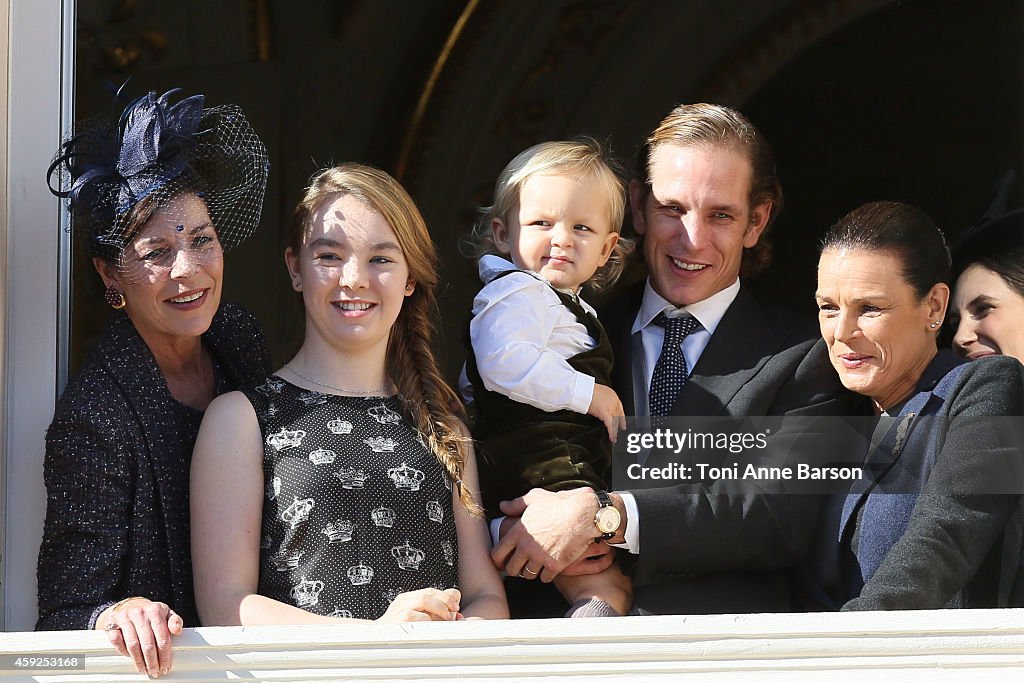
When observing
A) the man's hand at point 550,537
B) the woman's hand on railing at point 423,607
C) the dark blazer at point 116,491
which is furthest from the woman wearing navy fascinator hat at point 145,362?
the man's hand at point 550,537

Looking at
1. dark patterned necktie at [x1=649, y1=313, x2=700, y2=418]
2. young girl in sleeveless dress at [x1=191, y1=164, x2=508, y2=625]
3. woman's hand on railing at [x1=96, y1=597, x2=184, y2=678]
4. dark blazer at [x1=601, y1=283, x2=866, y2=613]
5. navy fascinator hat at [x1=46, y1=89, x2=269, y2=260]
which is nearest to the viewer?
woman's hand on railing at [x1=96, y1=597, x2=184, y2=678]

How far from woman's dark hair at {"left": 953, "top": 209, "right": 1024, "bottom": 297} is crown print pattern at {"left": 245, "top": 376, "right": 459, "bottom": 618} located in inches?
44.7

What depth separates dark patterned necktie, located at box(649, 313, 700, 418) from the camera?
9.25ft

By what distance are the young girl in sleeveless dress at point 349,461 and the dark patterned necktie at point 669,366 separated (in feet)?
1.36

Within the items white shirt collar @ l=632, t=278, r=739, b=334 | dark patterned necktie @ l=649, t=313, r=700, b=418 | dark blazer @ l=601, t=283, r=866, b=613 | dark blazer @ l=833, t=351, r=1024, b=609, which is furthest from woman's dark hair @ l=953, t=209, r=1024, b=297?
dark patterned necktie @ l=649, t=313, r=700, b=418

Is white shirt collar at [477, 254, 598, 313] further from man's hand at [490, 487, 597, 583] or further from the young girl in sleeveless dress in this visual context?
man's hand at [490, 487, 597, 583]

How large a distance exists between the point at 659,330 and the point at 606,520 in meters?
0.43

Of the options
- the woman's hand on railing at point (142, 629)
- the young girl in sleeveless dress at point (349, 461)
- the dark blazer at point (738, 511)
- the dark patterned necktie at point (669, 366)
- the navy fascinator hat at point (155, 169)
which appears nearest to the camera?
the woman's hand on railing at point (142, 629)

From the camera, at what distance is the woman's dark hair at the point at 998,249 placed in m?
2.83

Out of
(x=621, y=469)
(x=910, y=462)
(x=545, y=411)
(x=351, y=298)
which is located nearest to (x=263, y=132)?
(x=351, y=298)

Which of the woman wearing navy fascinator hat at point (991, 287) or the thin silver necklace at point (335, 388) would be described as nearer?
the thin silver necklace at point (335, 388)

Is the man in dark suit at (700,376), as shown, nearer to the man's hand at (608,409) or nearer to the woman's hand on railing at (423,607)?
the man's hand at (608,409)

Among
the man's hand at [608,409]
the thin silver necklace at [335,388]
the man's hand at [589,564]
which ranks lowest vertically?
the man's hand at [589,564]

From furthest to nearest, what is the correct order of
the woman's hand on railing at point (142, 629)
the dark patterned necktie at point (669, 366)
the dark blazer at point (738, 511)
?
the dark patterned necktie at point (669, 366) → the dark blazer at point (738, 511) → the woman's hand on railing at point (142, 629)
